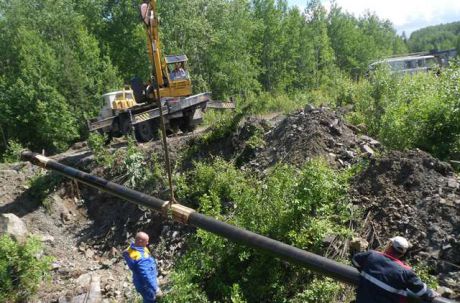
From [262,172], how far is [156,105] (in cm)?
679

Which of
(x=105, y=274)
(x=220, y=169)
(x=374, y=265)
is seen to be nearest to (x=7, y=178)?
(x=105, y=274)

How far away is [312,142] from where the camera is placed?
8.64 m

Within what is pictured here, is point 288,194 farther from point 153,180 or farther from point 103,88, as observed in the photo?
point 103,88

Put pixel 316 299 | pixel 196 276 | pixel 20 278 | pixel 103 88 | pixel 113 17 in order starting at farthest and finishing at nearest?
pixel 113 17
pixel 103 88
pixel 20 278
pixel 196 276
pixel 316 299

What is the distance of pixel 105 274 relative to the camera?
329 inches

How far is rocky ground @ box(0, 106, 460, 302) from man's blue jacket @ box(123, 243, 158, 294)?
1.19 metres

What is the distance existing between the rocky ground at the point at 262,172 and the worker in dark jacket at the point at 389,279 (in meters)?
1.23

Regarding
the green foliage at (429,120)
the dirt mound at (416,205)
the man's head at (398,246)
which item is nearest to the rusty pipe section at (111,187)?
the dirt mound at (416,205)

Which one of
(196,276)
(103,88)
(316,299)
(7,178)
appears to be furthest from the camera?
(103,88)

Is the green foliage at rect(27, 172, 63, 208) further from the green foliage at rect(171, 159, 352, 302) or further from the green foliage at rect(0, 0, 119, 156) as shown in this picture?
the green foliage at rect(0, 0, 119, 156)

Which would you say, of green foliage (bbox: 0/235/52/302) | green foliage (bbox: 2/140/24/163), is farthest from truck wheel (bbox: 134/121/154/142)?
green foliage (bbox: 0/235/52/302)

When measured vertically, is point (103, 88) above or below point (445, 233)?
above

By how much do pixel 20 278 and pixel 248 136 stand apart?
5.53m

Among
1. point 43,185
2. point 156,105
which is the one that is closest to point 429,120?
point 156,105
